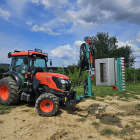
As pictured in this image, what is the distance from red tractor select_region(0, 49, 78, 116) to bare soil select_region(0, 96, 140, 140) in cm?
50

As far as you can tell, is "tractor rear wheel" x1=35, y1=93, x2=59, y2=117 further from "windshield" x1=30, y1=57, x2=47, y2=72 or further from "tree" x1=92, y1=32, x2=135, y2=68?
"tree" x1=92, y1=32, x2=135, y2=68

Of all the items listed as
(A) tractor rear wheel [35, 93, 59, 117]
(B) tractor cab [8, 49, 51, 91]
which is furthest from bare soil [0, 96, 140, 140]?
(B) tractor cab [8, 49, 51, 91]

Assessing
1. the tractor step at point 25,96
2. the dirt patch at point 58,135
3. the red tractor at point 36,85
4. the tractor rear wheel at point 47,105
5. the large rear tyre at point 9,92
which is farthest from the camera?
the large rear tyre at point 9,92

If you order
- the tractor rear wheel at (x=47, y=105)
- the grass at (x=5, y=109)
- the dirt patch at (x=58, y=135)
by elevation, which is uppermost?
the tractor rear wheel at (x=47, y=105)

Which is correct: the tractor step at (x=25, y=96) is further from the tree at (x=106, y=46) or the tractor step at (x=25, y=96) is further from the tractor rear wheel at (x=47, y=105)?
Answer: the tree at (x=106, y=46)

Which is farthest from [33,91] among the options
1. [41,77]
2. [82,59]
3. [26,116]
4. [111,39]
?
[111,39]

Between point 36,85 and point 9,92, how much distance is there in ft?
4.63

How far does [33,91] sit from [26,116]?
3.91 ft

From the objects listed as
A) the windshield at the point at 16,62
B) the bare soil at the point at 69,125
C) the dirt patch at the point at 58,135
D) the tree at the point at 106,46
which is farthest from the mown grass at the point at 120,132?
the tree at the point at 106,46

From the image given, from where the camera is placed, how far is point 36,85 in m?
5.59

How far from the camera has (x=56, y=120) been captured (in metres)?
4.62

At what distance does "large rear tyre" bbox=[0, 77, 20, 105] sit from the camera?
19.3 ft

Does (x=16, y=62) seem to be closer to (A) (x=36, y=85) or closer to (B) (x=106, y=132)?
(A) (x=36, y=85)

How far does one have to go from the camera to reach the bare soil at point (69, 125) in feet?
11.6
